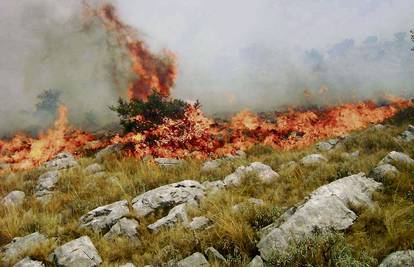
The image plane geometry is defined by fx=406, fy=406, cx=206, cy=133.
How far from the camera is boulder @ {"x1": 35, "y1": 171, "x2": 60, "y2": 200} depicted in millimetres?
10811

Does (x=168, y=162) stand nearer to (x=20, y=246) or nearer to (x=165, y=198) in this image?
(x=165, y=198)

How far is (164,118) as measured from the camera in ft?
61.1

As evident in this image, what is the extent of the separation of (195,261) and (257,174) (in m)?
4.41

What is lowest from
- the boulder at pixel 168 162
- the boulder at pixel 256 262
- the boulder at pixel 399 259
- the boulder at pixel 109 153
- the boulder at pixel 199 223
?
the boulder at pixel 399 259

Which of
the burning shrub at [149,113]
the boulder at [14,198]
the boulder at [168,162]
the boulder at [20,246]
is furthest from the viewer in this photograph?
the burning shrub at [149,113]

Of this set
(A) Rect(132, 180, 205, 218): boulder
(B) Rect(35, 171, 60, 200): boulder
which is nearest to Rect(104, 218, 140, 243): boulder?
(A) Rect(132, 180, 205, 218): boulder

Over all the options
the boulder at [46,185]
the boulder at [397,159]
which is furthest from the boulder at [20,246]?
the boulder at [397,159]

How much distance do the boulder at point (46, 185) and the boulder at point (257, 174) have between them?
4.72 metres

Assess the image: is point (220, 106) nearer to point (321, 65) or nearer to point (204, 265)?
point (321, 65)

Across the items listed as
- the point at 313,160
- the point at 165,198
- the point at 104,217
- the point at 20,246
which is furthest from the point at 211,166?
the point at 20,246

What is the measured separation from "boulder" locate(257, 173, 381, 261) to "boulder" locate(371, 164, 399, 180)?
0.81m

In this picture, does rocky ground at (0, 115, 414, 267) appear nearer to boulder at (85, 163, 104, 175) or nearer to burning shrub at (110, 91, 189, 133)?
boulder at (85, 163, 104, 175)

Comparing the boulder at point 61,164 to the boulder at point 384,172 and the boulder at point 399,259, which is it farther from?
the boulder at point 399,259

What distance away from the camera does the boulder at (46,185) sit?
35.5 feet
